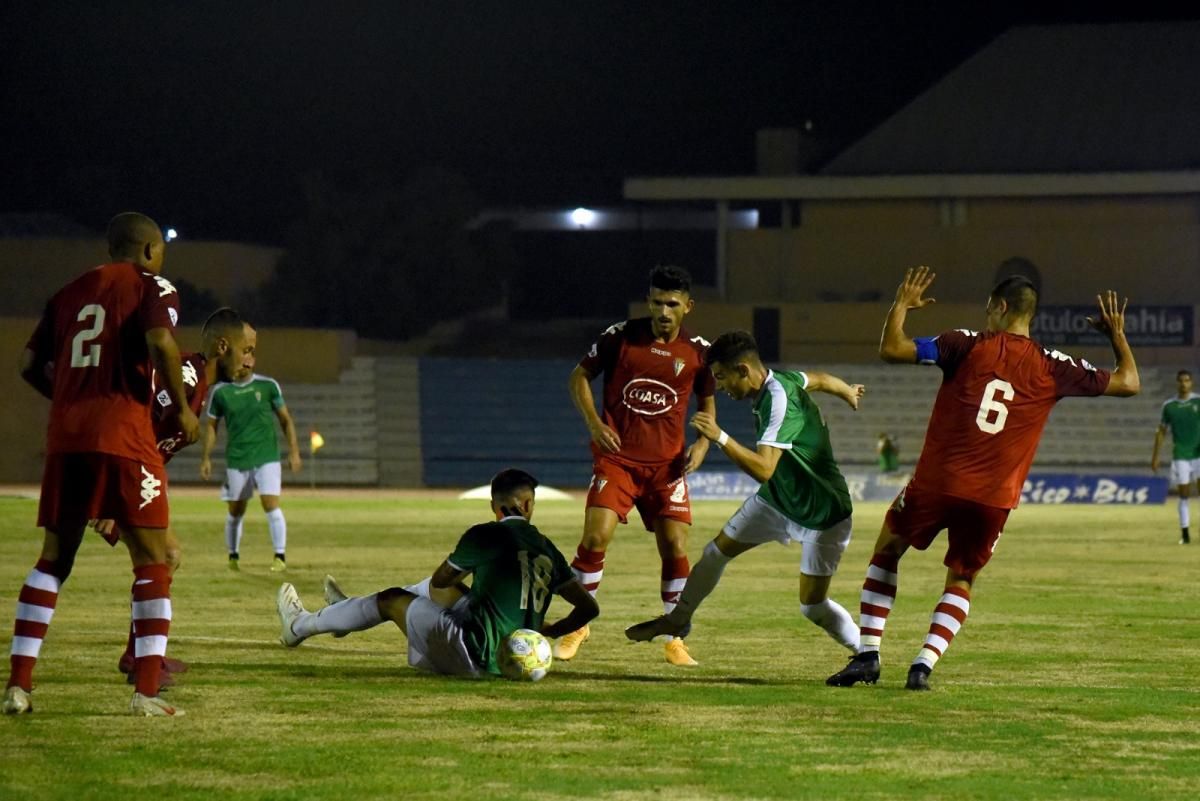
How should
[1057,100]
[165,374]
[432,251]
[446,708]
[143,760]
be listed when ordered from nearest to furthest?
1. [143,760]
2. [165,374]
3. [446,708]
4. [1057,100]
5. [432,251]

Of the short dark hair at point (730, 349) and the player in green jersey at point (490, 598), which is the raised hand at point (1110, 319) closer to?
the short dark hair at point (730, 349)

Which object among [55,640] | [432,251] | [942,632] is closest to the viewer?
[942,632]

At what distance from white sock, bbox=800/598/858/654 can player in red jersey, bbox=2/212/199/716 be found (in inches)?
155

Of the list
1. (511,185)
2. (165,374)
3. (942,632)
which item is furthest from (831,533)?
(511,185)

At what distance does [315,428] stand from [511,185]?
2395cm

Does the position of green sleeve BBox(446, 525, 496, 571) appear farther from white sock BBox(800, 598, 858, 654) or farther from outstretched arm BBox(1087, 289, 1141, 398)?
outstretched arm BBox(1087, 289, 1141, 398)

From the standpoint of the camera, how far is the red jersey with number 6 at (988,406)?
10.5 metres

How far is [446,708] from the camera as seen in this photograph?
31.1 ft

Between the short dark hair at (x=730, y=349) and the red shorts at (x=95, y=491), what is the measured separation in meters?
3.25

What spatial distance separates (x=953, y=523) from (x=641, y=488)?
2.59 meters

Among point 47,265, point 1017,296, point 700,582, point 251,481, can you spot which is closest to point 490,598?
point 700,582

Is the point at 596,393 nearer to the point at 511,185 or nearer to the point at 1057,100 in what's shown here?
the point at 1057,100

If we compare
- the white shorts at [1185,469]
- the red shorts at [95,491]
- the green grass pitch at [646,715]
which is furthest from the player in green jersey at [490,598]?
the white shorts at [1185,469]

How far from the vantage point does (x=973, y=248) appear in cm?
5828
